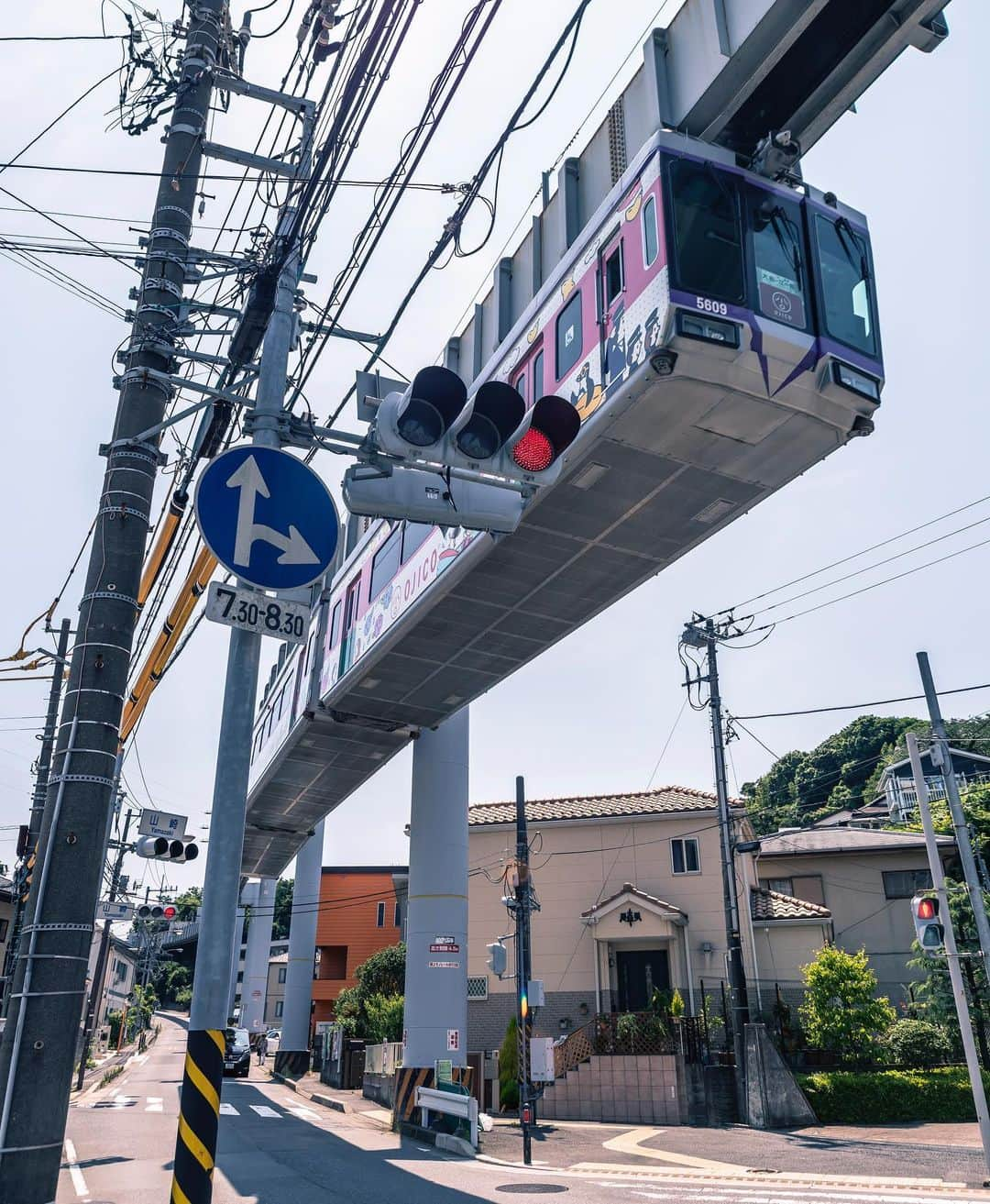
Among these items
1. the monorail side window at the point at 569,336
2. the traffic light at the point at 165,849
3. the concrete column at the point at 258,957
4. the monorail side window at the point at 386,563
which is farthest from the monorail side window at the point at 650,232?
the concrete column at the point at 258,957

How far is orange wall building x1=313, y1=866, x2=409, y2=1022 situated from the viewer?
56156 mm

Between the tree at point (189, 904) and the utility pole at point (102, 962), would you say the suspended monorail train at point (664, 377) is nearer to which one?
the utility pole at point (102, 962)

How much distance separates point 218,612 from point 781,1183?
1498 centimetres

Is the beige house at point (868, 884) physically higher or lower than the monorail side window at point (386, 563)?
lower

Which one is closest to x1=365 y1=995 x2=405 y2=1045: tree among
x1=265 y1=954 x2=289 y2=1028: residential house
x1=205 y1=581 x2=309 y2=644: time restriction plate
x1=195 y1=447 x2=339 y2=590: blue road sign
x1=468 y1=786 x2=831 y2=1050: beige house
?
x1=468 y1=786 x2=831 y2=1050: beige house

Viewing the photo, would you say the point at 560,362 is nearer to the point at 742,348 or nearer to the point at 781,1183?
the point at 742,348

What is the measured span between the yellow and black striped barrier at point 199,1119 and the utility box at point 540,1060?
56.1 feet

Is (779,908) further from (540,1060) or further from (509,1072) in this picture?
(540,1060)

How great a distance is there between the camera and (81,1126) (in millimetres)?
22125

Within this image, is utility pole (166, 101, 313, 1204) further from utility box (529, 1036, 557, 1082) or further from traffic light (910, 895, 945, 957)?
utility box (529, 1036, 557, 1082)

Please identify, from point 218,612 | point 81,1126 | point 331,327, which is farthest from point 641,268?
point 81,1126

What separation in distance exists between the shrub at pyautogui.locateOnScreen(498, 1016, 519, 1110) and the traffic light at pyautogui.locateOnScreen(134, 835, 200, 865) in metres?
16.4

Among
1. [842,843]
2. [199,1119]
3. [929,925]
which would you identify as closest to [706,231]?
[199,1119]

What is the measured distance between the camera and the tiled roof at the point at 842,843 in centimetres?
3791
